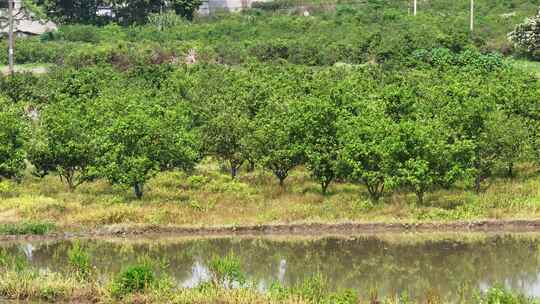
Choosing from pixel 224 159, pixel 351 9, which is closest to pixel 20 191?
pixel 224 159

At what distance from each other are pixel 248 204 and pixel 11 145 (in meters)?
10.3

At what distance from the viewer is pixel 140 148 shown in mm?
34250

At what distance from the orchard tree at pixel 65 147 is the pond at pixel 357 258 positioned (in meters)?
5.80

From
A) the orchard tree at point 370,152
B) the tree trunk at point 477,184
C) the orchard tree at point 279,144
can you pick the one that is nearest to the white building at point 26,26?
the orchard tree at point 279,144

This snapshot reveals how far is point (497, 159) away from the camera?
3506 cm

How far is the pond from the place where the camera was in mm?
24656

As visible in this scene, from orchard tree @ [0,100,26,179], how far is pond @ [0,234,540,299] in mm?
6021

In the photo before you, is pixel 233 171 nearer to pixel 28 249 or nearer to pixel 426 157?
pixel 426 157

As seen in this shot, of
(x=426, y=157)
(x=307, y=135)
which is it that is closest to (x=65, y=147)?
(x=307, y=135)

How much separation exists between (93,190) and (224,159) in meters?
6.31

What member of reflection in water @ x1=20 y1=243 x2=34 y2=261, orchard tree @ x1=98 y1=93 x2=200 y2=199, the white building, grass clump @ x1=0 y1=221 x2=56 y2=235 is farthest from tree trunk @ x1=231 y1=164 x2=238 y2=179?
the white building

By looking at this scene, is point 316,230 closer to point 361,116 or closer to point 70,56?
point 361,116

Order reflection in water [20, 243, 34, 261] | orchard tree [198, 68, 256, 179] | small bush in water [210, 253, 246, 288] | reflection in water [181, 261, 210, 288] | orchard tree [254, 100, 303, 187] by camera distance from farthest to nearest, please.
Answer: orchard tree [198, 68, 256, 179], orchard tree [254, 100, 303, 187], reflection in water [20, 243, 34, 261], reflection in water [181, 261, 210, 288], small bush in water [210, 253, 246, 288]

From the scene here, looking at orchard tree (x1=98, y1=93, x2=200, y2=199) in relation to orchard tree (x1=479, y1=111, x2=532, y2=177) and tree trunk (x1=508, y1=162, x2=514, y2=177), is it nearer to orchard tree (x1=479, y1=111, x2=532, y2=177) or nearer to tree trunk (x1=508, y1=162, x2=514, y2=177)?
orchard tree (x1=479, y1=111, x2=532, y2=177)
